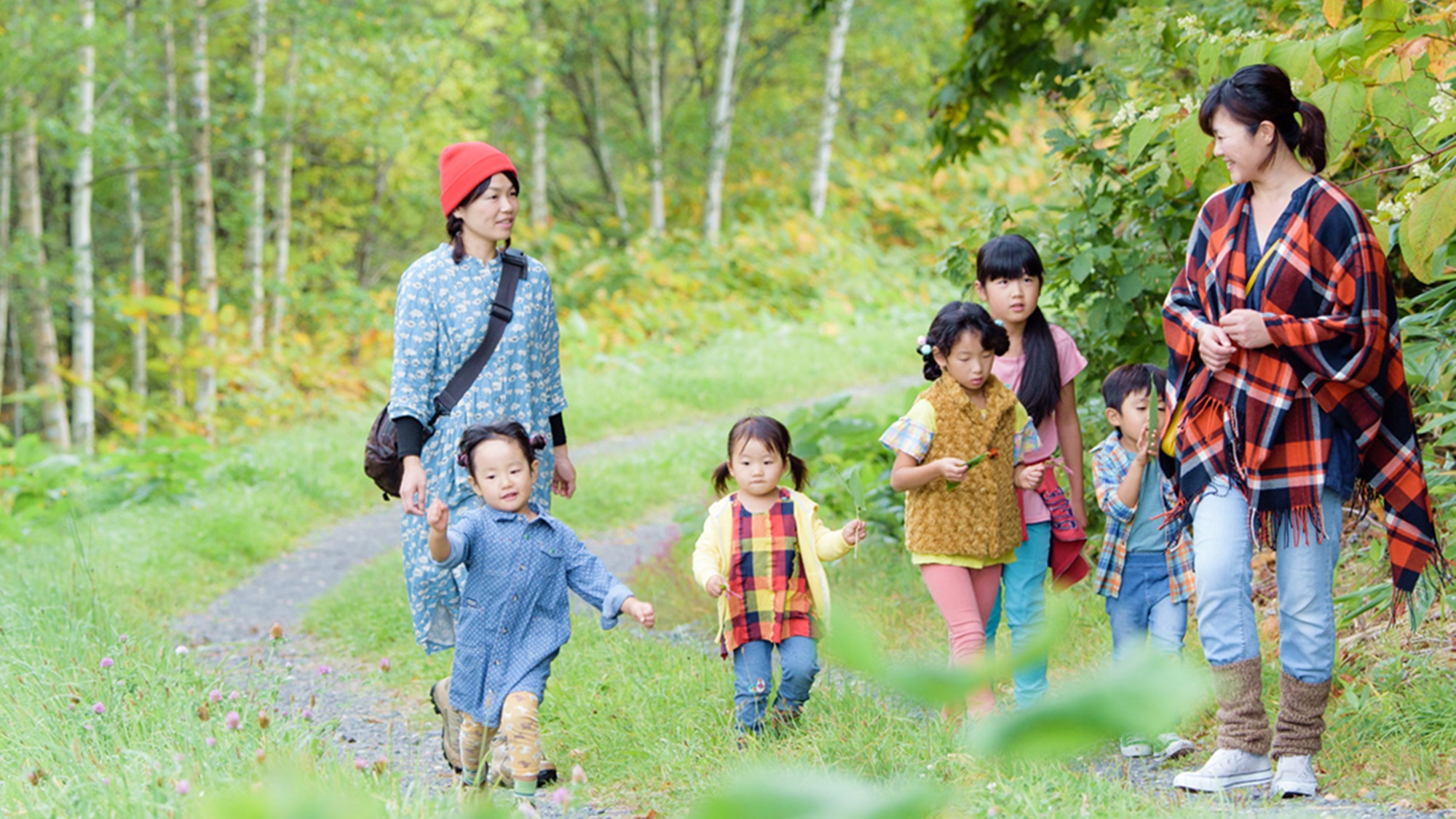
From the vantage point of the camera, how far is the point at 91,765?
10.2ft

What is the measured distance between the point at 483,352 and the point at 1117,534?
218cm

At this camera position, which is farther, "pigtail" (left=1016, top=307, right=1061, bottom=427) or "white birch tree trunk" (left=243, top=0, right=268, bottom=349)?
"white birch tree trunk" (left=243, top=0, right=268, bottom=349)

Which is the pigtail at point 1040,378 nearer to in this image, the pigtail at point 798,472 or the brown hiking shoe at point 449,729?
the pigtail at point 798,472

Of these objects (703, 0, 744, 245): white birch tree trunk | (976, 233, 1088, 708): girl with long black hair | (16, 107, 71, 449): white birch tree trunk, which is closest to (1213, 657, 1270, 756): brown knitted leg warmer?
(976, 233, 1088, 708): girl with long black hair

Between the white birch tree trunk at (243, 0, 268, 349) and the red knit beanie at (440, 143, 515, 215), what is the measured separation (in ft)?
34.7

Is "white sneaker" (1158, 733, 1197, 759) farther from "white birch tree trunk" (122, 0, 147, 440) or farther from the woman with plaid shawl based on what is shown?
"white birch tree trunk" (122, 0, 147, 440)

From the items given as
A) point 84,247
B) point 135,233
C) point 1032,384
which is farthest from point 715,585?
point 135,233

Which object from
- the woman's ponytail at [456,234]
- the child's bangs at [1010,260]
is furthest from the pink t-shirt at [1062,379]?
the woman's ponytail at [456,234]

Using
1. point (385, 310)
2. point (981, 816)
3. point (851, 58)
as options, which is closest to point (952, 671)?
point (981, 816)

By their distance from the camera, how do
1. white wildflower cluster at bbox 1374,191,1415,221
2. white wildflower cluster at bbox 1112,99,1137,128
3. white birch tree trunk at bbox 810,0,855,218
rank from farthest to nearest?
1. white birch tree trunk at bbox 810,0,855,218
2. white wildflower cluster at bbox 1112,99,1137,128
3. white wildflower cluster at bbox 1374,191,1415,221

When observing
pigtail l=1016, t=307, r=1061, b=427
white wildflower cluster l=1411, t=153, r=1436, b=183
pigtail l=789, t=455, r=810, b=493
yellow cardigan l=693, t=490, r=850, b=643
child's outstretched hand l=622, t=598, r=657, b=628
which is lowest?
child's outstretched hand l=622, t=598, r=657, b=628

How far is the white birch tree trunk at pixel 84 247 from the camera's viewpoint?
12555 millimetres

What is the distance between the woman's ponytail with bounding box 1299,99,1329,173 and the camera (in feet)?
11.3

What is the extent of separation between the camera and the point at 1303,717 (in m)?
3.51
